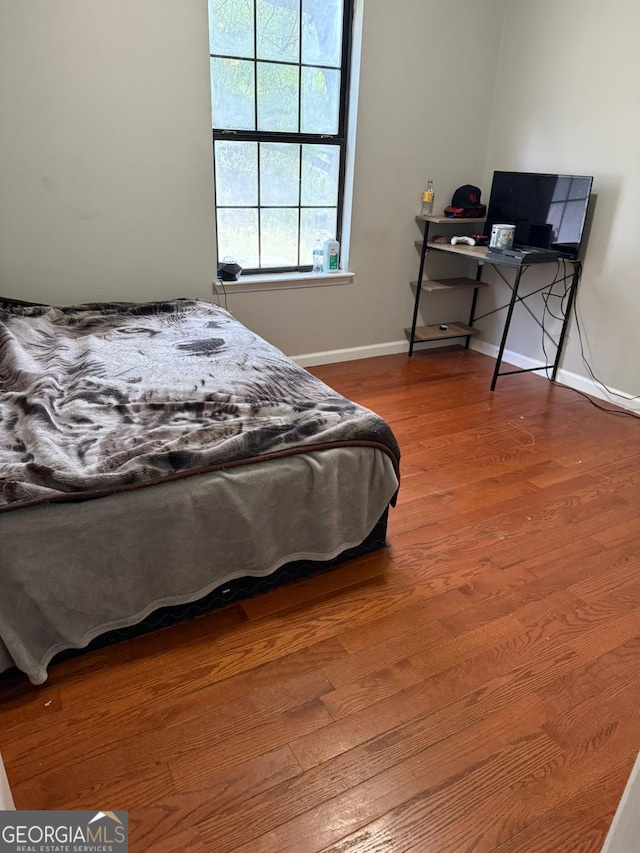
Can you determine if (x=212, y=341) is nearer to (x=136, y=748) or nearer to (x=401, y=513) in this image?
(x=401, y=513)

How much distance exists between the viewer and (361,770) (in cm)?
131

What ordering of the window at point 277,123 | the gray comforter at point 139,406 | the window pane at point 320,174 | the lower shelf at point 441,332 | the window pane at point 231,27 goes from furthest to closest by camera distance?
A: the lower shelf at point 441,332 → the window pane at point 320,174 → the window at point 277,123 → the window pane at point 231,27 → the gray comforter at point 139,406

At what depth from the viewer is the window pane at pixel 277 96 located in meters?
3.17

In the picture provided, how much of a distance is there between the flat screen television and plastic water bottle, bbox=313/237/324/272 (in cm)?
111

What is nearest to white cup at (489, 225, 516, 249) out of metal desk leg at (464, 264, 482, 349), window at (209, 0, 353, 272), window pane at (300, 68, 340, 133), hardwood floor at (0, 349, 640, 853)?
metal desk leg at (464, 264, 482, 349)

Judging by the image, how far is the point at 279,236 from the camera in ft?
11.6

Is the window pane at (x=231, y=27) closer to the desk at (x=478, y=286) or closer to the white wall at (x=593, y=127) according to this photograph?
the desk at (x=478, y=286)

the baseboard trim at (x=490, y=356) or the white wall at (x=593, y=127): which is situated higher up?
the white wall at (x=593, y=127)

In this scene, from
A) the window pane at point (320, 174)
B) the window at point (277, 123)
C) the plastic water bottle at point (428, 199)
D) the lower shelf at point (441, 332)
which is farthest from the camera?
the lower shelf at point (441, 332)

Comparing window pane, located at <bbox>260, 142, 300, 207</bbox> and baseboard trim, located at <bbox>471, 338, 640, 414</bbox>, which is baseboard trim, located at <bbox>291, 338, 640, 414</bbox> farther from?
window pane, located at <bbox>260, 142, 300, 207</bbox>

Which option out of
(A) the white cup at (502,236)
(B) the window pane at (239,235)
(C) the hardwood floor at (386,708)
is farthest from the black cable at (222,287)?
(C) the hardwood floor at (386,708)

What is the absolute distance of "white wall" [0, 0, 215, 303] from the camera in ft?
8.42

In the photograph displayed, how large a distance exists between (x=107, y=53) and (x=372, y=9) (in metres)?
1.52

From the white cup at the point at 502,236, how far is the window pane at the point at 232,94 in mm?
1537
